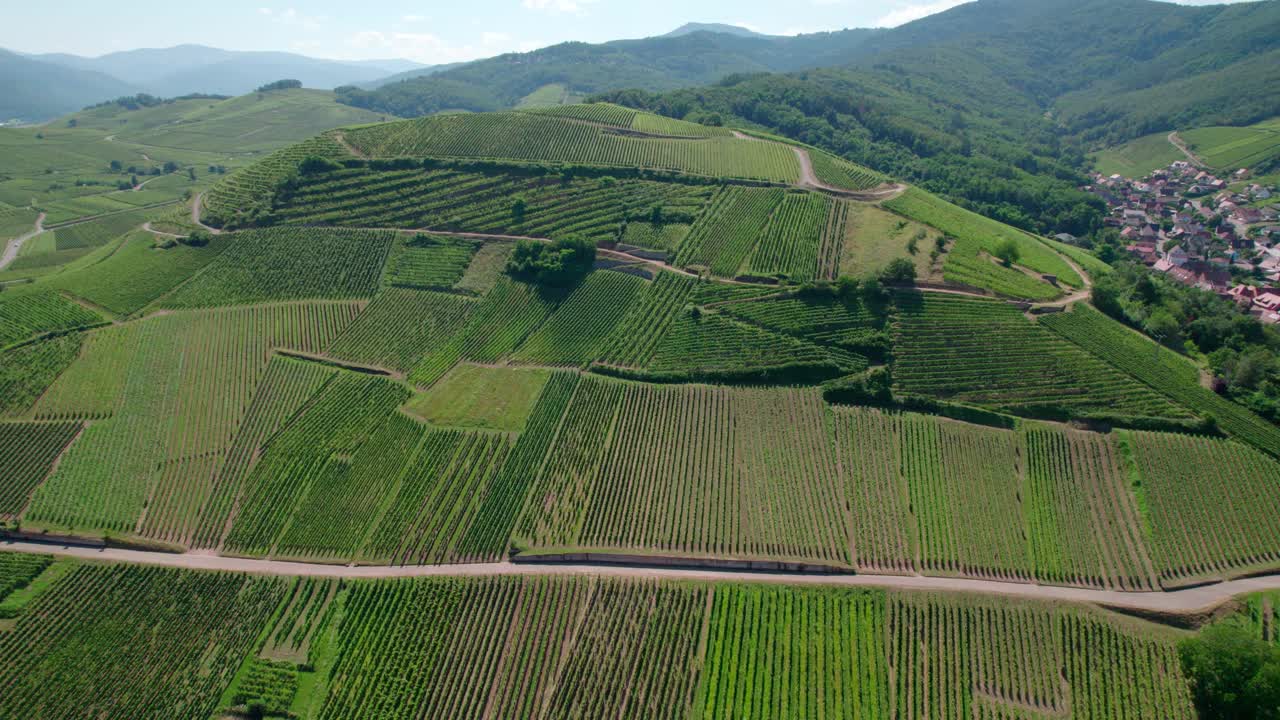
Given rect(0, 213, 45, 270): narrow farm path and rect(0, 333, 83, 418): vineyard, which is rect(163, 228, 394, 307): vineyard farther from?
rect(0, 213, 45, 270): narrow farm path

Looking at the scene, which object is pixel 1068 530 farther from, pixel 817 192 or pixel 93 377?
pixel 93 377

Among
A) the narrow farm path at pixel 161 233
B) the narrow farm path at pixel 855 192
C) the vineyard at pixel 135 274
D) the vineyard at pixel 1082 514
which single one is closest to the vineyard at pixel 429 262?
the vineyard at pixel 135 274

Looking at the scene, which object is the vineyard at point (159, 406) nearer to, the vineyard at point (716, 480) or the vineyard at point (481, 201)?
the vineyard at point (481, 201)

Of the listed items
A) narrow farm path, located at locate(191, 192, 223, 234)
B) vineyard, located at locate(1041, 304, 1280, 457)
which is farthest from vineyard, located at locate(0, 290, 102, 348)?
vineyard, located at locate(1041, 304, 1280, 457)

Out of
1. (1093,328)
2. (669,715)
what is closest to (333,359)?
(669,715)

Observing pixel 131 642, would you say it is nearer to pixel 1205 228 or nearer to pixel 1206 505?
pixel 1206 505
